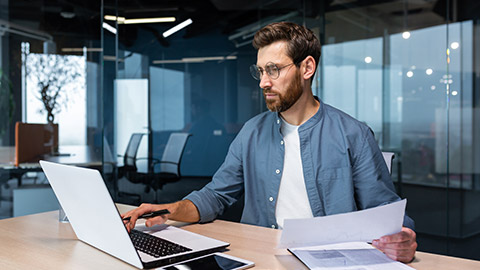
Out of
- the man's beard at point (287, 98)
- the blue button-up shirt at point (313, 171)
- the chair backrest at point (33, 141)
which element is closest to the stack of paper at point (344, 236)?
the blue button-up shirt at point (313, 171)

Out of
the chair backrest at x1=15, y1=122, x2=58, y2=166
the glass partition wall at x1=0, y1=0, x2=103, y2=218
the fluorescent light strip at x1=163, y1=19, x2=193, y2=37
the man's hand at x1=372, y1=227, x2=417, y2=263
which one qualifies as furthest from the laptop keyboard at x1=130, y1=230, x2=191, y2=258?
the fluorescent light strip at x1=163, y1=19, x2=193, y2=37

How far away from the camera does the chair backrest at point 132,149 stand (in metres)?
4.57

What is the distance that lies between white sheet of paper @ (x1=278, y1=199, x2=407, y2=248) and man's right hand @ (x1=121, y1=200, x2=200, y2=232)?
48 cm

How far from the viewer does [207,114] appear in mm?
4711

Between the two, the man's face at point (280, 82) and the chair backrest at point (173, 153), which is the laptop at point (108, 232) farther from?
the chair backrest at point (173, 153)

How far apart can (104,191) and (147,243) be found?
0.30 meters

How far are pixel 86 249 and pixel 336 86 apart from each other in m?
3.65

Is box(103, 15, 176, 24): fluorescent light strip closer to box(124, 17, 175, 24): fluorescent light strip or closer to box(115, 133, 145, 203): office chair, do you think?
box(124, 17, 175, 24): fluorescent light strip

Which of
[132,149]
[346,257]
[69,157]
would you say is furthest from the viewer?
[132,149]

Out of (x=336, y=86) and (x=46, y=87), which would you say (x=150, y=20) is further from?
(x=336, y=86)

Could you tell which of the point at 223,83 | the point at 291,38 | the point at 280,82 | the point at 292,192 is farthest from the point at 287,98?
the point at 223,83

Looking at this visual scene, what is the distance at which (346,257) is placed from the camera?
111cm

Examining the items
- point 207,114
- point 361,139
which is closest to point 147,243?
point 361,139

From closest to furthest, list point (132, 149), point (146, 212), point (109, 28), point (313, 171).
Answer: point (146, 212) < point (313, 171) < point (109, 28) < point (132, 149)
